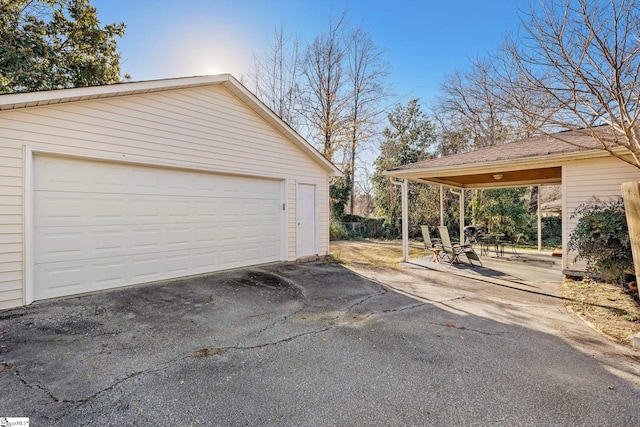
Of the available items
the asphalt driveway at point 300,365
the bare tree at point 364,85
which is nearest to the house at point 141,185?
the asphalt driveway at point 300,365

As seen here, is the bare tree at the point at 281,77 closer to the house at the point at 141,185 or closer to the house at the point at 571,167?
the house at the point at 141,185

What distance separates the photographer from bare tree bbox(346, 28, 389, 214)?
57.1 ft

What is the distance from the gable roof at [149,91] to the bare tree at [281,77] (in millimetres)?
9068

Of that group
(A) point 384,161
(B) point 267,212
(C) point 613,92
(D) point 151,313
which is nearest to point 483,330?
(C) point 613,92

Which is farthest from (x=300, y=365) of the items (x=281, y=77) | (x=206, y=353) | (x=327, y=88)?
(x=281, y=77)

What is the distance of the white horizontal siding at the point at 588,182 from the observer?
5773 millimetres

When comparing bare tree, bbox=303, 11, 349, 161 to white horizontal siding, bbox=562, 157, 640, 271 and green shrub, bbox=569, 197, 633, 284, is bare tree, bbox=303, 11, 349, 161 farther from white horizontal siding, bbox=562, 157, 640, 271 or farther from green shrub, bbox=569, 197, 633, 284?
green shrub, bbox=569, 197, 633, 284

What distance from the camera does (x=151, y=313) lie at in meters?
4.19

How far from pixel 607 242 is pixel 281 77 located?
15.6 metres

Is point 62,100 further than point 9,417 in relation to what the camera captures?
Yes

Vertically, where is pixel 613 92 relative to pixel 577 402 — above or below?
above

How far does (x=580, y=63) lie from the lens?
4.18 metres

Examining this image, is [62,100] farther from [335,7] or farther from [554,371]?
[335,7]

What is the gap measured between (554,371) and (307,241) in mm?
6173
